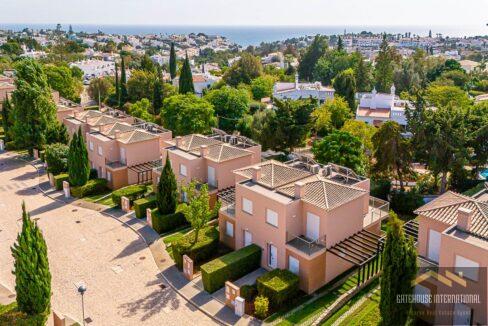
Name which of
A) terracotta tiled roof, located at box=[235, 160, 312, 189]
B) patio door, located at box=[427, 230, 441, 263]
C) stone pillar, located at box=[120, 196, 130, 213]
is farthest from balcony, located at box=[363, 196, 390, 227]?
stone pillar, located at box=[120, 196, 130, 213]

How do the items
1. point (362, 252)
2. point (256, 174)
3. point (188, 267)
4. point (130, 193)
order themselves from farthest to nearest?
point (130, 193)
point (256, 174)
point (188, 267)
point (362, 252)

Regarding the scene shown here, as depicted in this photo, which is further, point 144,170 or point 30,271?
point 144,170

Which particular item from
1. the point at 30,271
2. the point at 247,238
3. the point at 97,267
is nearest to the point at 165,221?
the point at 97,267

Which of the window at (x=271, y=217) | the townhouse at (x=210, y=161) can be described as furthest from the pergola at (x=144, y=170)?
the window at (x=271, y=217)

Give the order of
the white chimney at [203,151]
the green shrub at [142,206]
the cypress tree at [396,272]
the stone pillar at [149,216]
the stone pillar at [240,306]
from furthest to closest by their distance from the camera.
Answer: the white chimney at [203,151], the green shrub at [142,206], the stone pillar at [149,216], the stone pillar at [240,306], the cypress tree at [396,272]

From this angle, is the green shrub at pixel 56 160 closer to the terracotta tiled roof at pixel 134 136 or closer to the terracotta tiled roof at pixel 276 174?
the terracotta tiled roof at pixel 134 136

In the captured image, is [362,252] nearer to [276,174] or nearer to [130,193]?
[276,174]

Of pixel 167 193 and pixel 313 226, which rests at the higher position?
Result: pixel 313 226
